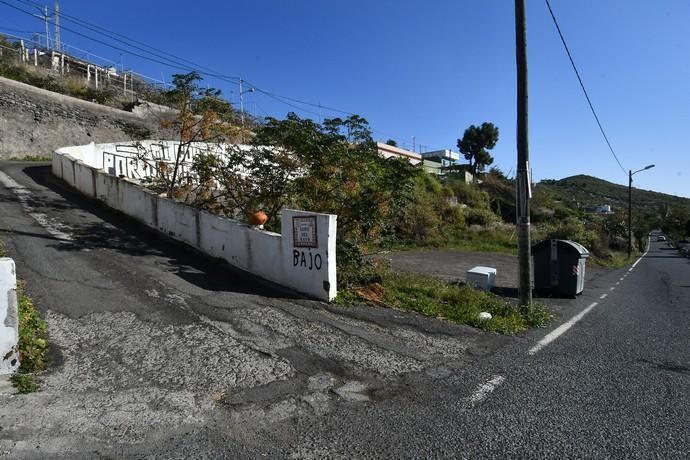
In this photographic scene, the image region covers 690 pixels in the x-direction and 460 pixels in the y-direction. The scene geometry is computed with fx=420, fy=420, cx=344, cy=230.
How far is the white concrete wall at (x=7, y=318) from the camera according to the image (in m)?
3.86

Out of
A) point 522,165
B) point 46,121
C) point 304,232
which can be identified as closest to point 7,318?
point 304,232

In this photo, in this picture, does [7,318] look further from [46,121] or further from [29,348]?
[46,121]

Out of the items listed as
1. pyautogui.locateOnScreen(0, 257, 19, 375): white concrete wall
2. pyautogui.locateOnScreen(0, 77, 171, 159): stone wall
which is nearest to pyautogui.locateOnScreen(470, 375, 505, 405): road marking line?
pyautogui.locateOnScreen(0, 257, 19, 375): white concrete wall

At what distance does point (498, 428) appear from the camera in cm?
347

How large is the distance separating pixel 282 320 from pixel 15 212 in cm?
981

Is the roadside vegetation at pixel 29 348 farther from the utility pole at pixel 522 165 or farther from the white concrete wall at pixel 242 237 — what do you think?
the utility pole at pixel 522 165

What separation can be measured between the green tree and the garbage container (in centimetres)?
4776

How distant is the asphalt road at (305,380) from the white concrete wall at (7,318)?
0.36 metres

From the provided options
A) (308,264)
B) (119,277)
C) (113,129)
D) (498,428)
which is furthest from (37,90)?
(498,428)

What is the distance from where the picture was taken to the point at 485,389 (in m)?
4.29

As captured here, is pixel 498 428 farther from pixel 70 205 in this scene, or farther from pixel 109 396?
pixel 70 205

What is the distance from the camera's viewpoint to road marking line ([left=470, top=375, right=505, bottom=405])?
13.2 ft

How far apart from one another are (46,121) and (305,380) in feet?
90.8

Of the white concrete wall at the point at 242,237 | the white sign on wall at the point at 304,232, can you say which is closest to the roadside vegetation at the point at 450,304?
the white concrete wall at the point at 242,237
